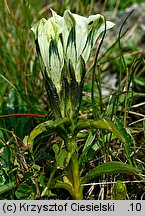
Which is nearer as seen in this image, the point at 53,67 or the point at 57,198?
the point at 53,67

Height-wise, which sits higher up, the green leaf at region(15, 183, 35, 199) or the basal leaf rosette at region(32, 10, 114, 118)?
the basal leaf rosette at region(32, 10, 114, 118)

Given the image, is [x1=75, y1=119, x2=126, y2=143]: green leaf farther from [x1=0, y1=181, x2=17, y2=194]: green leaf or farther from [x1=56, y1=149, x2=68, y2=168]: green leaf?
[x1=0, y1=181, x2=17, y2=194]: green leaf

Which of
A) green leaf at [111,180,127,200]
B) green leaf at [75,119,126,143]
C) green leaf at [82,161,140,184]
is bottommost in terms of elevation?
green leaf at [111,180,127,200]

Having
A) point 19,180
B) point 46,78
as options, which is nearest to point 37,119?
point 19,180

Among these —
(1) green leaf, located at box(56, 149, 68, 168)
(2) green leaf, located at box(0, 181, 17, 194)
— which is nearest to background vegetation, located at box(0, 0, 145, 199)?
(2) green leaf, located at box(0, 181, 17, 194)

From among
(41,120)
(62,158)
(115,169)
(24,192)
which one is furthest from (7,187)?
(41,120)

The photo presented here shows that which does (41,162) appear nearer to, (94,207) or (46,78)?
(94,207)

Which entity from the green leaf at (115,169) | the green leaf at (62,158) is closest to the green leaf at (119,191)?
the green leaf at (115,169)
